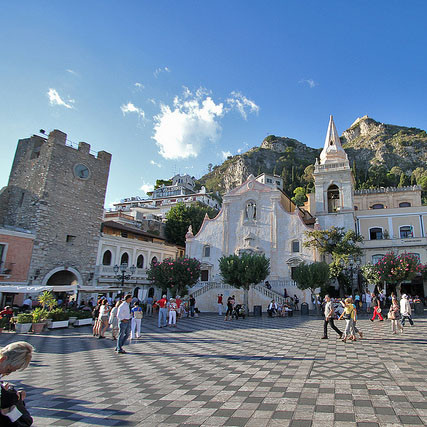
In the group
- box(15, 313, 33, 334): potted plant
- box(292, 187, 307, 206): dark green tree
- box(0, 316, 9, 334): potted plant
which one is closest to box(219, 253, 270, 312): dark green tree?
box(15, 313, 33, 334): potted plant

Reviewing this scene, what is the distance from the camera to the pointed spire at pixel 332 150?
38.6 metres

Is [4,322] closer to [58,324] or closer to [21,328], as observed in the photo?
[21,328]

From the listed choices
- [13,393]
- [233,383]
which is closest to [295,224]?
[233,383]

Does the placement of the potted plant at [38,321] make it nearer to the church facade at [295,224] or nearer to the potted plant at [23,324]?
the potted plant at [23,324]

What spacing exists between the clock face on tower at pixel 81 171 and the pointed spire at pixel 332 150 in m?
27.5

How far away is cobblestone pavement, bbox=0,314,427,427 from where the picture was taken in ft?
16.9

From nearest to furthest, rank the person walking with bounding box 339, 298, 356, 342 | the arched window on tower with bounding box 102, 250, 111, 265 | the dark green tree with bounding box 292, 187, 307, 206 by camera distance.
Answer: the person walking with bounding box 339, 298, 356, 342 → the arched window on tower with bounding box 102, 250, 111, 265 → the dark green tree with bounding box 292, 187, 307, 206

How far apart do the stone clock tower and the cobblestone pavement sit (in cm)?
1756

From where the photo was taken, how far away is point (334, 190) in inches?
1467

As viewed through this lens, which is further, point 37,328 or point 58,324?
point 58,324

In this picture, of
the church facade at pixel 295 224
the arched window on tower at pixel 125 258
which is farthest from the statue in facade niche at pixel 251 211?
the arched window on tower at pixel 125 258

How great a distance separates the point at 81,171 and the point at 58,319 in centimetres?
1850

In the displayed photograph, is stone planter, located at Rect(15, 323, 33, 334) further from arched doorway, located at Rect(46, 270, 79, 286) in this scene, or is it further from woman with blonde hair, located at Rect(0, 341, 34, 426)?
woman with blonde hair, located at Rect(0, 341, 34, 426)

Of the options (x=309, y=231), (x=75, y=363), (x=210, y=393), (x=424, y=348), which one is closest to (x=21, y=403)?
(x=210, y=393)
